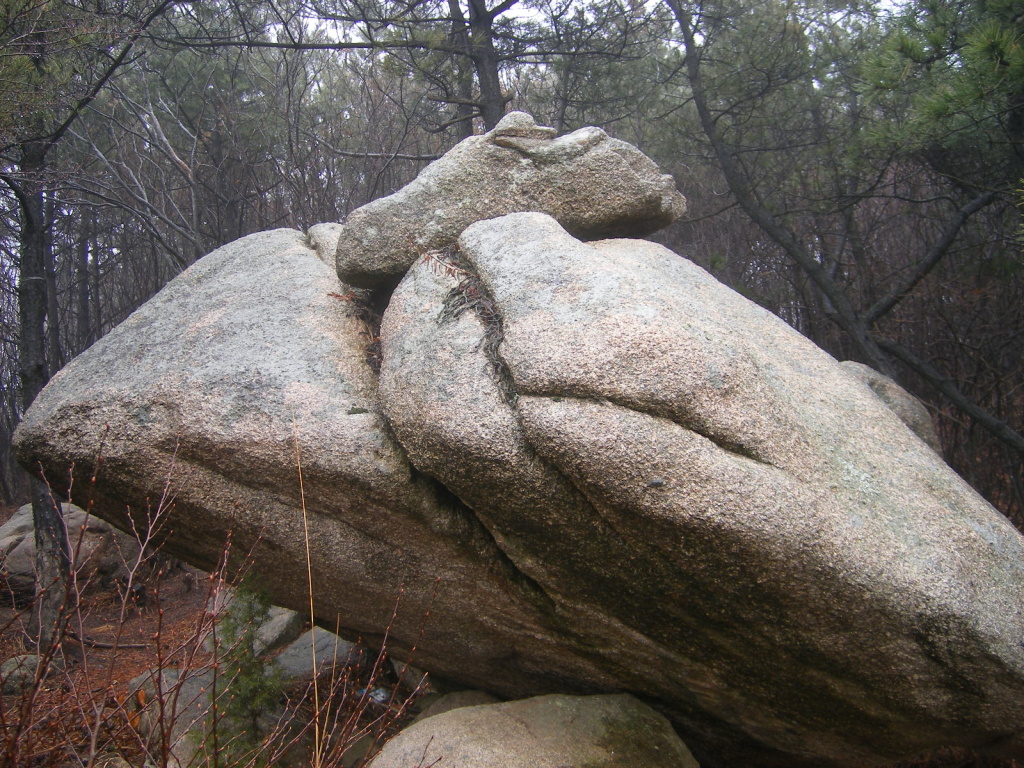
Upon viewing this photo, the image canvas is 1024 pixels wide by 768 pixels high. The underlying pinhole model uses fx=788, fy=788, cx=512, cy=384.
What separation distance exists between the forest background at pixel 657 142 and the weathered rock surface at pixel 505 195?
1579 millimetres

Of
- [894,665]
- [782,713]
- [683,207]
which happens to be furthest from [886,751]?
[683,207]

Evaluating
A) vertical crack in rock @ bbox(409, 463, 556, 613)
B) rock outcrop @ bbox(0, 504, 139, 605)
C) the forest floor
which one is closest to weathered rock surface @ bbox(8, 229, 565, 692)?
vertical crack in rock @ bbox(409, 463, 556, 613)

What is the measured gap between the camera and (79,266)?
10016 millimetres

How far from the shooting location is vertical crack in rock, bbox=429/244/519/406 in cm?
282

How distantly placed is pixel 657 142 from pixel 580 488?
7.41 m

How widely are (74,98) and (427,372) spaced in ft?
13.0

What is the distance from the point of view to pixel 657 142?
9141mm

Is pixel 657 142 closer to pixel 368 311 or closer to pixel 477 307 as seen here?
pixel 368 311

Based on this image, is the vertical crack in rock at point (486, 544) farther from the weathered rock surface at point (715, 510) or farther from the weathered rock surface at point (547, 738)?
the weathered rock surface at point (547, 738)

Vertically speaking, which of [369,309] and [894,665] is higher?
[369,309]

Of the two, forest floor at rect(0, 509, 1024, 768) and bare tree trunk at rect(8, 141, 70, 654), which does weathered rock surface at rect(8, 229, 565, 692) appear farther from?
bare tree trunk at rect(8, 141, 70, 654)

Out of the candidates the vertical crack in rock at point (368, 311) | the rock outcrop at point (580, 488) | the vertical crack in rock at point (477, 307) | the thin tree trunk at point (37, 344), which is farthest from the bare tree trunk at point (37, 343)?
the vertical crack in rock at point (477, 307)

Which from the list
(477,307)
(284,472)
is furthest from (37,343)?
(477,307)

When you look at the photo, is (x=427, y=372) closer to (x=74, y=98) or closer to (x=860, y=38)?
(x=74, y=98)
